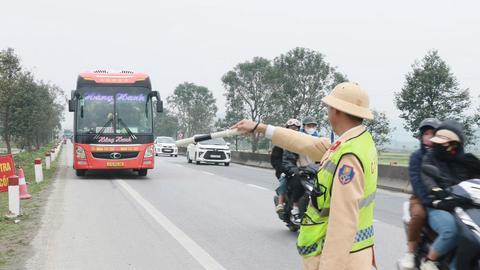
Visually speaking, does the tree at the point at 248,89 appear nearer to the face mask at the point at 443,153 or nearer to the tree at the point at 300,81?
the tree at the point at 300,81

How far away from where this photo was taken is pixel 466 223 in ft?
14.1

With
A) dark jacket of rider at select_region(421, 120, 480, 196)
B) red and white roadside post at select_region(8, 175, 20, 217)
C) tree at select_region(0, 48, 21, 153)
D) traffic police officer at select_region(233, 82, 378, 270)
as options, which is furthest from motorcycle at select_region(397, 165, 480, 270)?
tree at select_region(0, 48, 21, 153)

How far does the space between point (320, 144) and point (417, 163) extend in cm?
224

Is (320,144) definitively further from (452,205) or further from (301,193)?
(301,193)

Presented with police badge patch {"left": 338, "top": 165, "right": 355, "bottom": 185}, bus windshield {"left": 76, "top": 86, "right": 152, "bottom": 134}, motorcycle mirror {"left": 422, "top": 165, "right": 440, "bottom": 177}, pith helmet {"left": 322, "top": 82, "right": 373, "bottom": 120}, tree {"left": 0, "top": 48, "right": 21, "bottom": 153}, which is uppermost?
tree {"left": 0, "top": 48, "right": 21, "bottom": 153}

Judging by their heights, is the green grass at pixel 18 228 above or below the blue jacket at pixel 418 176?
below

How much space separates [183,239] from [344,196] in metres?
5.69

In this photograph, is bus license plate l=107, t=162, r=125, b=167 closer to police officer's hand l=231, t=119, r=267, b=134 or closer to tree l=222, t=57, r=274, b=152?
police officer's hand l=231, t=119, r=267, b=134

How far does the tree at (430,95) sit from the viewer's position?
116 feet

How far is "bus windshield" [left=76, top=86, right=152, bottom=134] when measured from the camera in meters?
18.3

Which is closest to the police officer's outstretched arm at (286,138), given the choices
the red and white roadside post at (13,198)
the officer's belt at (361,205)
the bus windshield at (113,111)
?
the officer's belt at (361,205)

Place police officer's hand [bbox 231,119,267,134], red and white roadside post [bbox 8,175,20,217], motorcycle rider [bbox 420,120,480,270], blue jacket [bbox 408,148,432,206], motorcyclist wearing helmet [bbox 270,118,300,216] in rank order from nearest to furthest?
police officer's hand [bbox 231,119,267,134]
motorcycle rider [bbox 420,120,480,270]
blue jacket [bbox 408,148,432,206]
motorcyclist wearing helmet [bbox 270,118,300,216]
red and white roadside post [bbox 8,175,20,217]

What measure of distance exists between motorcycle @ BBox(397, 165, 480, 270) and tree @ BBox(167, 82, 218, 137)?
84664 mm

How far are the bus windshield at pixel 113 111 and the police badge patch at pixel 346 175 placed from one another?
1592 centimetres
